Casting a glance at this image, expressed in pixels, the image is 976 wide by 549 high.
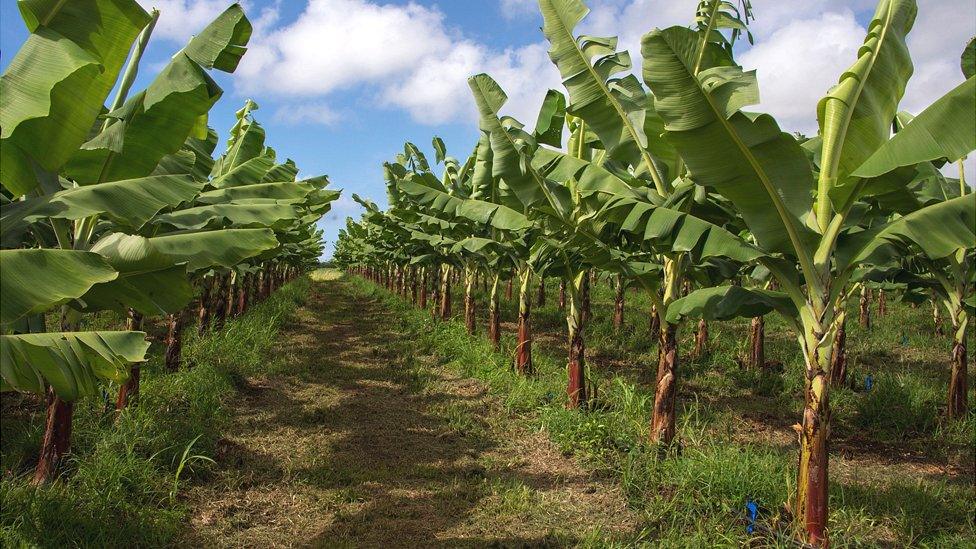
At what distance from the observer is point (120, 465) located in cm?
504

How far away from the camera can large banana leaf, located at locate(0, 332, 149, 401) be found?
2934mm

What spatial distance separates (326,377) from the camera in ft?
34.9

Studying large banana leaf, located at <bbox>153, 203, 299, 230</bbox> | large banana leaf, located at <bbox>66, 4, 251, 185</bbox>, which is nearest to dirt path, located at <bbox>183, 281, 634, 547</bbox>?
large banana leaf, located at <bbox>153, 203, 299, 230</bbox>

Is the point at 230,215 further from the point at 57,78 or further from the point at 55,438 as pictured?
the point at 55,438

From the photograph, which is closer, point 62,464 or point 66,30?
point 66,30

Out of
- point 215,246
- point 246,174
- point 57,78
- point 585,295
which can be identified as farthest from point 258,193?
point 585,295

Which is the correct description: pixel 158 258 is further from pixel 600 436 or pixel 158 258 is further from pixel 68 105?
pixel 600 436

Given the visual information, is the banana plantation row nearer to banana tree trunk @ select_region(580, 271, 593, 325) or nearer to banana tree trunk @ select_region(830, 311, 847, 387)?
banana tree trunk @ select_region(580, 271, 593, 325)

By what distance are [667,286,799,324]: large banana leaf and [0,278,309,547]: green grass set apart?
4.49 meters

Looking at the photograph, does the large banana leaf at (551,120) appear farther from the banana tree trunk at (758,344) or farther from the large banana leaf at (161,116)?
the banana tree trunk at (758,344)

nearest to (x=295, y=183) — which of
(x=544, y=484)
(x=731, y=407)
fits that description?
(x=544, y=484)

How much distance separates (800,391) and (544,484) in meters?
6.08

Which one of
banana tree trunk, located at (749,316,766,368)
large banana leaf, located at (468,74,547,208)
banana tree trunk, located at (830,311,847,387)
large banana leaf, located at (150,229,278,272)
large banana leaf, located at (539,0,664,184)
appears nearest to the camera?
large banana leaf, located at (150,229,278,272)

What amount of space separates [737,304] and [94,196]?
15.0 ft
